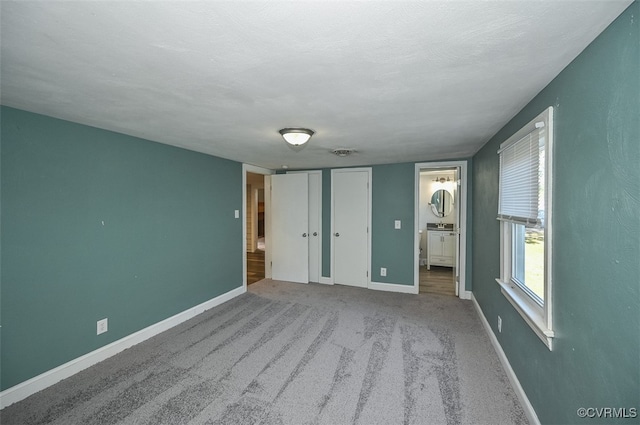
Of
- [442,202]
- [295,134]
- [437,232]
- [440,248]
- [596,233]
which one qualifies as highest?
[295,134]

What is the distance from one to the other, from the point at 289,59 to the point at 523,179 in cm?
184

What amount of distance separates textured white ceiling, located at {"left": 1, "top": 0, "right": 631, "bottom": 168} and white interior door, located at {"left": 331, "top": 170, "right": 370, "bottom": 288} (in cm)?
251

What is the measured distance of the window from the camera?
1554 mm

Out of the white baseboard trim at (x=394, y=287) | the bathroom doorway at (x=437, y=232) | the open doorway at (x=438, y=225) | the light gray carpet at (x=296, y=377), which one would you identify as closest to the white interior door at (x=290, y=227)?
the white baseboard trim at (x=394, y=287)

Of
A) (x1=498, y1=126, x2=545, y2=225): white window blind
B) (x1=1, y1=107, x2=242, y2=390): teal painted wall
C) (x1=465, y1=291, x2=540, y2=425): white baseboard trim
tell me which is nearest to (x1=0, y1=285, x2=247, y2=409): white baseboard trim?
(x1=1, y1=107, x2=242, y2=390): teal painted wall

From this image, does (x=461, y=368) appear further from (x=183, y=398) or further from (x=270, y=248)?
(x=270, y=248)

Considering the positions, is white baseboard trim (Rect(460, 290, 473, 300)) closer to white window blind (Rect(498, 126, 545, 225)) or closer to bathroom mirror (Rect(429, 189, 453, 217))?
white window blind (Rect(498, 126, 545, 225))

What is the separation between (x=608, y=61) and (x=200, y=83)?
191 centimetres

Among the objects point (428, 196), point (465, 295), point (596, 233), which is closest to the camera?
point (596, 233)

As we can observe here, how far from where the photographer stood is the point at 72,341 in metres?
2.31

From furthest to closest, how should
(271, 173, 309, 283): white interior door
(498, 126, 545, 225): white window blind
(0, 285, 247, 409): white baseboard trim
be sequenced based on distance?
(271, 173, 309, 283): white interior door, (0, 285, 247, 409): white baseboard trim, (498, 126, 545, 225): white window blind

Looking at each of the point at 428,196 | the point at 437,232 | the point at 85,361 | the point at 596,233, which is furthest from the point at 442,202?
the point at 85,361

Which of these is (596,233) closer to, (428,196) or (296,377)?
(296,377)

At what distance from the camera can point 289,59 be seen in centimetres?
128
